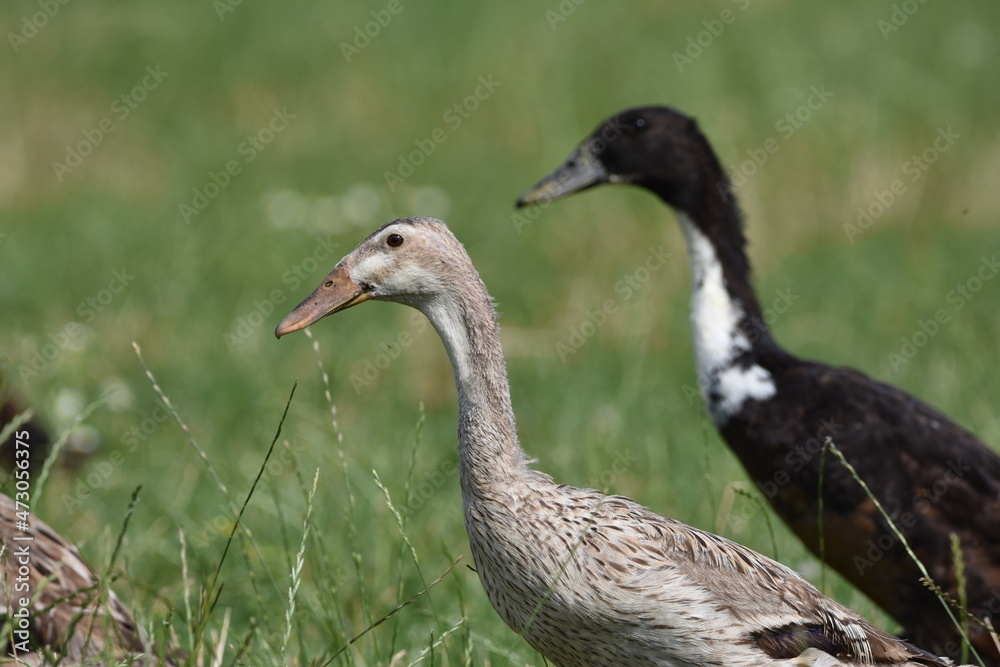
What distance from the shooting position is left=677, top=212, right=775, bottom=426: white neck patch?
4.73 meters

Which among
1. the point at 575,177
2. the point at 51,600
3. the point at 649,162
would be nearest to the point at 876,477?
the point at 649,162

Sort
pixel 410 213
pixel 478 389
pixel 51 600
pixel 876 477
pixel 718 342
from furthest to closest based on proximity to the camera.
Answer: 1. pixel 410 213
2. pixel 718 342
3. pixel 876 477
4. pixel 51 600
5. pixel 478 389

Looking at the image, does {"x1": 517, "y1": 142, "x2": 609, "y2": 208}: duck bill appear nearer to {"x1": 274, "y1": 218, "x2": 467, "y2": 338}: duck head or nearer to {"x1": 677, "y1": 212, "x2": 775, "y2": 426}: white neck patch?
{"x1": 677, "y1": 212, "x2": 775, "y2": 426}: white neck patch

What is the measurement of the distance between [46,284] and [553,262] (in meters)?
3.46

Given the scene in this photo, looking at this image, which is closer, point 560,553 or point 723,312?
point 560,553

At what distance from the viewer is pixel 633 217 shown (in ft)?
29.7

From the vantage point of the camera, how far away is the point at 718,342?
192 inches

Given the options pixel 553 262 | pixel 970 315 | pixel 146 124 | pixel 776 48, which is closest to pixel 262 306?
pixel 553 262

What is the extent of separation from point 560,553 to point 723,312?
2386mm

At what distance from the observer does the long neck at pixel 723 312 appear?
15.6 feet

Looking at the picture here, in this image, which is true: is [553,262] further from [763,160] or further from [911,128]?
[911,128]

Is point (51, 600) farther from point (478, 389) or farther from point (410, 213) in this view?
point (410, 213)

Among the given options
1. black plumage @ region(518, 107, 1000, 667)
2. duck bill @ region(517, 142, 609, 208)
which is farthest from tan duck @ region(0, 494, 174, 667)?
duck bill @ region(517, 142, 609, 208)

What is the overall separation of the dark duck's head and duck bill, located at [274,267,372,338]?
7.51 ft
